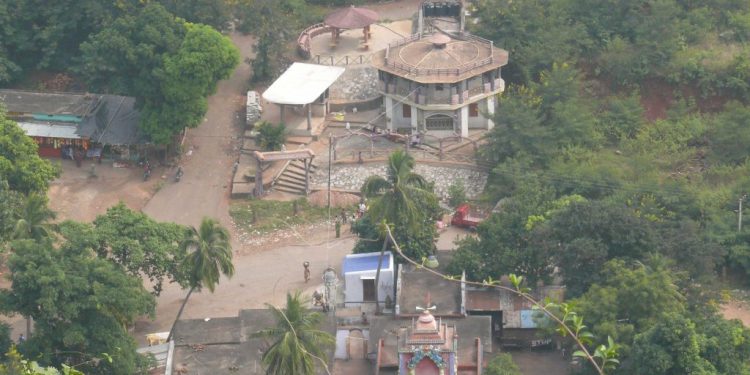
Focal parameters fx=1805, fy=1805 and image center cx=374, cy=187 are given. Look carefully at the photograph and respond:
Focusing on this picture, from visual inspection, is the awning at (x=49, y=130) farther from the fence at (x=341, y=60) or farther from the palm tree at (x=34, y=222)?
the fence at (x=341, y=60)

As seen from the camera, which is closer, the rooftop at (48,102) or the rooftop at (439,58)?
the rooftop at (439,58)

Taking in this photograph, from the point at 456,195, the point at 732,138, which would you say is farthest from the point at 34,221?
the point at 732,138

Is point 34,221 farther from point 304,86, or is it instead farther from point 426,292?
point 304,86

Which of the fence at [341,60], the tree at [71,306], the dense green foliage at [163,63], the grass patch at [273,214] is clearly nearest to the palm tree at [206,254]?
the tree at [71,306]

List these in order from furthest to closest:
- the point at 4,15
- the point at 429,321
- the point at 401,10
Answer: the point at 401,10, the point at 4,15, the point at 429,321

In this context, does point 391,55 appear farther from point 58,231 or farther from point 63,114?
point 58,231

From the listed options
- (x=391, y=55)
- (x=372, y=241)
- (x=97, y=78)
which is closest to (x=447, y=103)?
(x=391, y=55)

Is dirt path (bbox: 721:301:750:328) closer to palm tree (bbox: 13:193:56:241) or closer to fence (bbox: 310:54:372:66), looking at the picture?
fence (bbox: 310:54:372:66)
